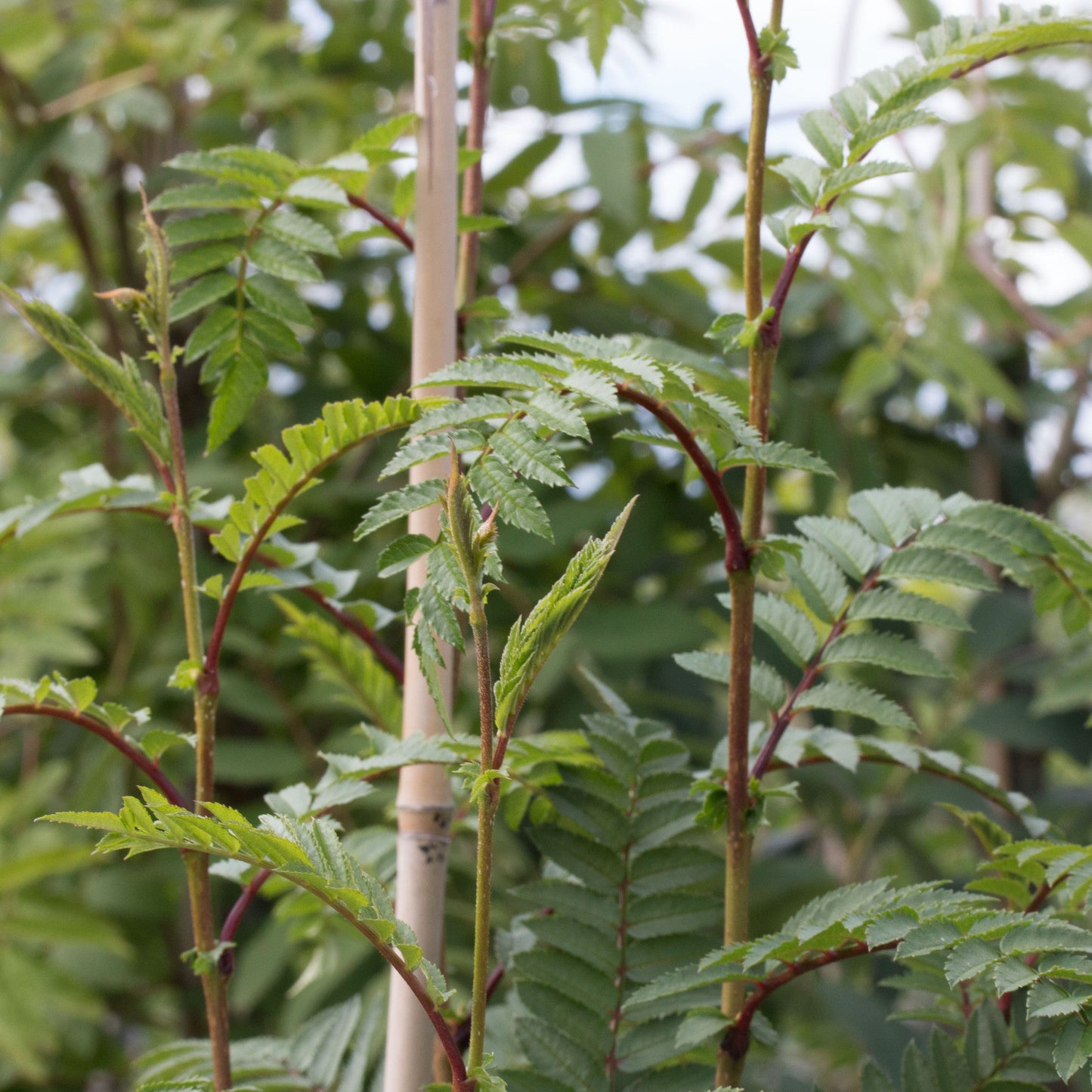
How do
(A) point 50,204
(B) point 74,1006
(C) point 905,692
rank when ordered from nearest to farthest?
(B) point 74,1006, (C) point 905,692, (A) point 50,204

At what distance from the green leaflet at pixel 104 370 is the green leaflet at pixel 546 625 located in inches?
5.7

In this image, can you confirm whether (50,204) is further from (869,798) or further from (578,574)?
(578,574)

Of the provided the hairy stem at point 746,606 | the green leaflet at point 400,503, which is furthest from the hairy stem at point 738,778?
the green leaflet at point 400,503

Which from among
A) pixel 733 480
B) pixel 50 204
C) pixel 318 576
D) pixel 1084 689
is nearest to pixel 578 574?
pixel 318 576

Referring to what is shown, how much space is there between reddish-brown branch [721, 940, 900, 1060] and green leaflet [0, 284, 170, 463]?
0.26 m

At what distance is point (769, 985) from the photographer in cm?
34

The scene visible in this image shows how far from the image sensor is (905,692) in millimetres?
1197

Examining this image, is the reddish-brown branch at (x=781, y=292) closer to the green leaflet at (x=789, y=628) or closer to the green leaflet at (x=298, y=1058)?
the green leaflet at (x=789, y=628)

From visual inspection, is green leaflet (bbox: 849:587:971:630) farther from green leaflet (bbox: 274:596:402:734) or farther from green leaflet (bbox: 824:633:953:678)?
green leaflet (bbox: 274:596:402:734)

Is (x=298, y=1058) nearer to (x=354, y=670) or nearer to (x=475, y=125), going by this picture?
(x=354, y=670)

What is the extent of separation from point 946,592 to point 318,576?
1.56 m

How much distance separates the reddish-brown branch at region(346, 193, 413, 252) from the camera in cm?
41

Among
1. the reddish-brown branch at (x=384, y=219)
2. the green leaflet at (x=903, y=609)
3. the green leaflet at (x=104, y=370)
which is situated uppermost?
the reddish-brown branch at (x=384, y=219)

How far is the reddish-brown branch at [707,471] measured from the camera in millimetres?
322
